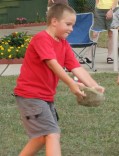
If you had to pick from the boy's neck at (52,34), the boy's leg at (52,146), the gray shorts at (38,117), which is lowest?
the boy's leg at (52,146)

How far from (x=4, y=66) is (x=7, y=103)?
11.4 ft

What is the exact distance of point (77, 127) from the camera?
625 cm

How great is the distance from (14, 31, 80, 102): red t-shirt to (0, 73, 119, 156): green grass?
3.64 feet

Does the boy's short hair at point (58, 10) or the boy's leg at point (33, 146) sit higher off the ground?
the boy's short hair at point (58, 10)

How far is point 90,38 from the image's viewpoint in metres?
10.5

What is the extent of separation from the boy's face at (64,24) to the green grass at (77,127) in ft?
4.80

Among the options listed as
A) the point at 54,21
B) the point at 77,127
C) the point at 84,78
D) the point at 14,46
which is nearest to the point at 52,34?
the point at 54,21

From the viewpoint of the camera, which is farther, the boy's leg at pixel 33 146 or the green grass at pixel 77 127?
the green grass at pixel 77 127

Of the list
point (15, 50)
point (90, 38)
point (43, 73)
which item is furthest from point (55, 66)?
point (15, 50)

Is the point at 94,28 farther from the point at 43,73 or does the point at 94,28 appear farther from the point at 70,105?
the point at 43,73

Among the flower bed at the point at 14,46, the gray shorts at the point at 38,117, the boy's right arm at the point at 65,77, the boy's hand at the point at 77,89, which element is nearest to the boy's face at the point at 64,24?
the boy's right arm at the point at 65,77

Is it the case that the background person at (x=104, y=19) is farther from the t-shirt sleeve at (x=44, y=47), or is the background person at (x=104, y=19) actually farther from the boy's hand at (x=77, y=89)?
the boy's hand at (x=77, y=89)

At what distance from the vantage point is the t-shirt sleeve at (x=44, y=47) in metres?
4.31

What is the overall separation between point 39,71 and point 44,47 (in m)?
0.22
